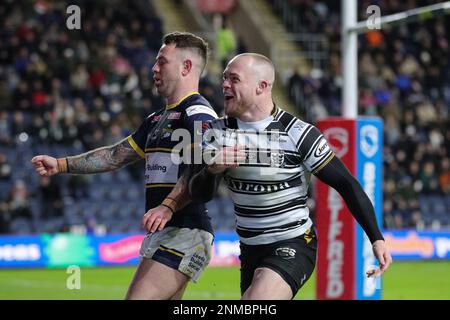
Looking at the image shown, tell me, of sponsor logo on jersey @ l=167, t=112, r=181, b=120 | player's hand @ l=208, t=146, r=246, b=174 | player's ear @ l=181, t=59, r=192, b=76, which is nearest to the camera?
player's hand @ l=208, t=146, r=246, b=174

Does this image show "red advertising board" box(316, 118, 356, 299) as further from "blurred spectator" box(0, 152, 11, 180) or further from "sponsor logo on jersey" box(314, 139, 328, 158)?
"blurred spectator" box(0, 152, 11, 180)

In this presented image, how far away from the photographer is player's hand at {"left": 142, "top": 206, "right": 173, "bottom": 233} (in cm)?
646

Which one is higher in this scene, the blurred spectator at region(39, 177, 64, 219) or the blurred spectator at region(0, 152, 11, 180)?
the blurred spectator at region(0, 152, 11, 180)

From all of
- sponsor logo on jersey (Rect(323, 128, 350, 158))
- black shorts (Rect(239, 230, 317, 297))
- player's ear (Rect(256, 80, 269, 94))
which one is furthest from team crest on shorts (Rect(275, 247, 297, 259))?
sponsor logo on jersey (Rect(323, 128, 350, 158))

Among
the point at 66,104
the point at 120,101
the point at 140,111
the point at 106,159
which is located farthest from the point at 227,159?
the point at 120,101

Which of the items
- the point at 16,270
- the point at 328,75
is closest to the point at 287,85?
the point at 328,75

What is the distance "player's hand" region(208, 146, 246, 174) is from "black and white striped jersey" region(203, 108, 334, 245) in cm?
27

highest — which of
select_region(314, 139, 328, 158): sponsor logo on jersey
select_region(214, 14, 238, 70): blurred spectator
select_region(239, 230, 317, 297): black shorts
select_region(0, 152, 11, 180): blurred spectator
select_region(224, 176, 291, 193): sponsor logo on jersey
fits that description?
select_region(214, 14, 238, 70): blurred spectator

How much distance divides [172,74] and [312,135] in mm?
1185

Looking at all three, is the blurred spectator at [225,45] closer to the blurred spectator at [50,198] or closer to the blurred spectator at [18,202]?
the blurred spectator at [50,198]

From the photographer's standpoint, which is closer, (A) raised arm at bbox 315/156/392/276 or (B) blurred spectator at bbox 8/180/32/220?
(A) raised arm at bbox 315/156/392/276

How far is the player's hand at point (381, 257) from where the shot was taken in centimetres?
622

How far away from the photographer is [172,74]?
7.11 meters
